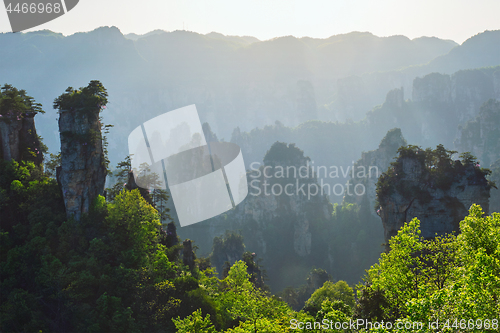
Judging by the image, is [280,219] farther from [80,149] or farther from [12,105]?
[12,105]

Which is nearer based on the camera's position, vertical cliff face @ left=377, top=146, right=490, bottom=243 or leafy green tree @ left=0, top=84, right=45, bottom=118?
leafy green tree @ left=0, top=84, right=45, bottom=118

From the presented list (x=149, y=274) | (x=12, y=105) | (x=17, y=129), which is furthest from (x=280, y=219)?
(x=12, y=105)

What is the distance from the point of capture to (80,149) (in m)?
31.0

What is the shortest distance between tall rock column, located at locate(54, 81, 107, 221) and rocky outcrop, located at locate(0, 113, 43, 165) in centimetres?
511

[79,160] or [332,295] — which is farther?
[332,295]

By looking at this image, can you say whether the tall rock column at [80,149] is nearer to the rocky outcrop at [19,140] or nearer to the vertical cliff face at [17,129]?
the vertical cliff face at [17,129]

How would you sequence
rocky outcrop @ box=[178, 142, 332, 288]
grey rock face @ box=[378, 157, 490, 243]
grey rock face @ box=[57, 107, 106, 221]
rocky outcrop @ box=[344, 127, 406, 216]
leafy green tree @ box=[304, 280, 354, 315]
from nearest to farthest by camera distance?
grey rock face @ box=[57, 107, 106, 221] → grey rock face @ box=[378, 157, 490, 243] → leafy green tree @ box=[304, 280, 354, 315] → rocky outcrop @ box=[178, 142, 332, 288] → rocky outcrop @ box=[344, 127, 406, 216]

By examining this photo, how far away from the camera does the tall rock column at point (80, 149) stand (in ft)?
99.2

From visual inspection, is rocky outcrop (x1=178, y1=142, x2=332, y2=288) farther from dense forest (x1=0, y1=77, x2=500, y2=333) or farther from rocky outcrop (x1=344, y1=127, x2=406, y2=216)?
dense forest (x1=0, y1=77, x2=500, y2=333)

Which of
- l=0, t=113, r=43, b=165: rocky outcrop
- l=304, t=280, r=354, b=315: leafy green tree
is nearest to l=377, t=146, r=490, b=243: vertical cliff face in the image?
l=304, t=280, r=354, b=315: leafy green tree

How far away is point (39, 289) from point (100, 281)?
4.86 meters

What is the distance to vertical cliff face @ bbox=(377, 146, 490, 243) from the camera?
3291 centimetres

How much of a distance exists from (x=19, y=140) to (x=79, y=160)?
29.7 feet

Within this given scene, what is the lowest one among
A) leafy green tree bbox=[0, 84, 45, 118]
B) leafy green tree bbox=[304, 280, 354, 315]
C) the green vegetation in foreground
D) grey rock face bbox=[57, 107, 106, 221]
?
leafy green tree bbox=[304, 280, 354, 315]
